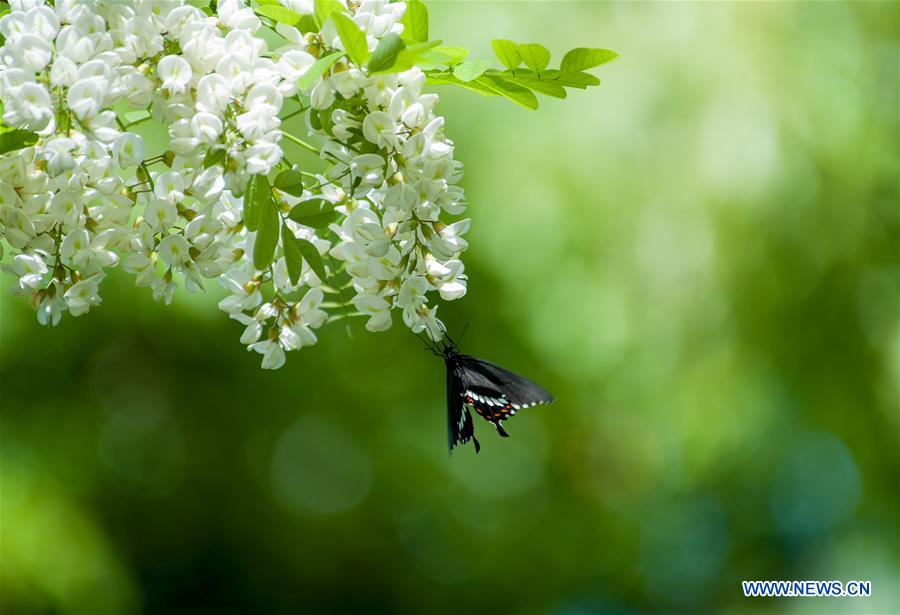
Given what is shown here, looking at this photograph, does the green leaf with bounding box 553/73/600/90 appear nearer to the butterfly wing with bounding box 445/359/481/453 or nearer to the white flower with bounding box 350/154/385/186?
the white flower with bounding box 350/154/385/186

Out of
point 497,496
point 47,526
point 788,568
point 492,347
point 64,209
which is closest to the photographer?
point 64,209

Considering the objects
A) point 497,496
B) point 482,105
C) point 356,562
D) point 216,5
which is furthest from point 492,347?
point 216,5

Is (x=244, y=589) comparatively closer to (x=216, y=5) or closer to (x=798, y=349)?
(x=798, y=349)

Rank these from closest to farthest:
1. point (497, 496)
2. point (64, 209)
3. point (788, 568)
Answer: point (64, 209) → point (497, 496) → point (788, 568)

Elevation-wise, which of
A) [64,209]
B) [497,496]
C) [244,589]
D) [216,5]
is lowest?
[244,589]

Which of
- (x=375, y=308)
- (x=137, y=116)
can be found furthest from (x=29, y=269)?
(x=375, y=308)

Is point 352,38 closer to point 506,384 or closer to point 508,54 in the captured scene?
point 508,54
